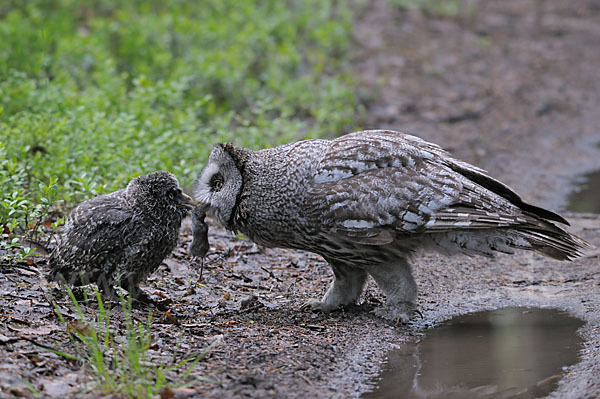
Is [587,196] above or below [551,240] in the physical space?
above

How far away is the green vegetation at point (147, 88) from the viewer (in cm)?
820

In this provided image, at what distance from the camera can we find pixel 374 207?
6.21m

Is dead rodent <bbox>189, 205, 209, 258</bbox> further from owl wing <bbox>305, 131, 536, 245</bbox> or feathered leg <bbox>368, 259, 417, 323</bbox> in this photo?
feathered leg <bbox>368, 259, 417, 323</bbox>

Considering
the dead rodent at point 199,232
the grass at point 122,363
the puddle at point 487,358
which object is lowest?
the grass at point 122,363

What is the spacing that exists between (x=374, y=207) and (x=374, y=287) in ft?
5.07

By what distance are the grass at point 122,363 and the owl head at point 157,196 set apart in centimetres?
115

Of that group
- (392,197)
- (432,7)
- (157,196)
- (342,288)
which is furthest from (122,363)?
(432,7)

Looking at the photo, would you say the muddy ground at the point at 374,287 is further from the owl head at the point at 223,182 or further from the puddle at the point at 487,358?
the owl head at the point at 223,182

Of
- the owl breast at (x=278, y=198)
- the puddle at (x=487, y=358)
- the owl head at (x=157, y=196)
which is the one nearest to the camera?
the puddle at (x=487, y=358)

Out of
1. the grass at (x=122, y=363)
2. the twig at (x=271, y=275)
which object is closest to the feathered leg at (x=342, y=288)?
the twig at (x=271, y=275)

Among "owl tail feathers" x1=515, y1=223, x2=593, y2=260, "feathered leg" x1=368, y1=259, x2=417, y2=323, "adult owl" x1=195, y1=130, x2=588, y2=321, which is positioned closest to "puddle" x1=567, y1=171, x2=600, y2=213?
"adult owl" x1=195, y1=130, x2=588, y2=321

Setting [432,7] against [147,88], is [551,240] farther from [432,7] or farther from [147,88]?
[432,7]

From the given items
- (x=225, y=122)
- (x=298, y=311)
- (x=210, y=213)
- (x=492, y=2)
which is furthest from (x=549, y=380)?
(x=492, y=2)

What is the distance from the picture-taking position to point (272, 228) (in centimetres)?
638
